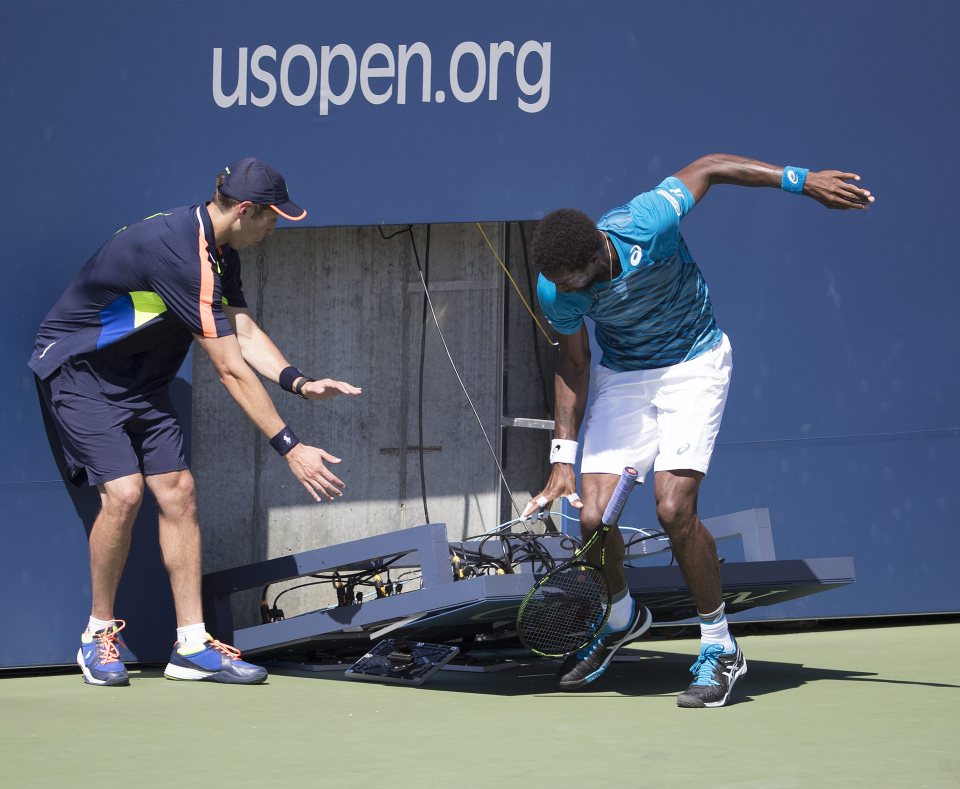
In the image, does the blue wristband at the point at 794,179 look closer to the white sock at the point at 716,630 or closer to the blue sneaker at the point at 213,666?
the white sock at the point at 716,630

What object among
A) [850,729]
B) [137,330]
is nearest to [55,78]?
[137,330]

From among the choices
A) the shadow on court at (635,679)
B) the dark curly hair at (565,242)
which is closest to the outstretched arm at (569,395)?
the dark curly hair at (565,242)

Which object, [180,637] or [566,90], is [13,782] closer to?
[180,637]

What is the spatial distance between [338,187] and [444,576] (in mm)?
1946

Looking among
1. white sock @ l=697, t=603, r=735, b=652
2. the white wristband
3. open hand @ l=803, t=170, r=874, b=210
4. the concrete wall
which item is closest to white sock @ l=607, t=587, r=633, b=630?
white sock @ l=697, t=603, r=735, b=652

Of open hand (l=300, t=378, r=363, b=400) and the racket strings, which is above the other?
open hand (l=300, t=378, r=363, b=400)

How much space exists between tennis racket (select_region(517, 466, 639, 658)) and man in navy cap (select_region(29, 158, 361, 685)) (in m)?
1.04

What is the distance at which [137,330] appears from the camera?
5.86 m

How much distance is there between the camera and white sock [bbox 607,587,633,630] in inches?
219

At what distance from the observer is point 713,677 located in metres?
5.21

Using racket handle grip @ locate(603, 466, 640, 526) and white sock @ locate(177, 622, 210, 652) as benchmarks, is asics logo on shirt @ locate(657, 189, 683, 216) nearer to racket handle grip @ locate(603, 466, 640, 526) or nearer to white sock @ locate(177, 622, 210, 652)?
racket handle grip @ locate(603, 466, 640, 526)

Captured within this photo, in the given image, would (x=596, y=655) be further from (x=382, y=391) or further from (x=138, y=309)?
(x=138, y=309)

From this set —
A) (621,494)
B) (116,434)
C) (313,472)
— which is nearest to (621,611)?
(621,494)

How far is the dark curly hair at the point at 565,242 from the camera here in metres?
4.96
